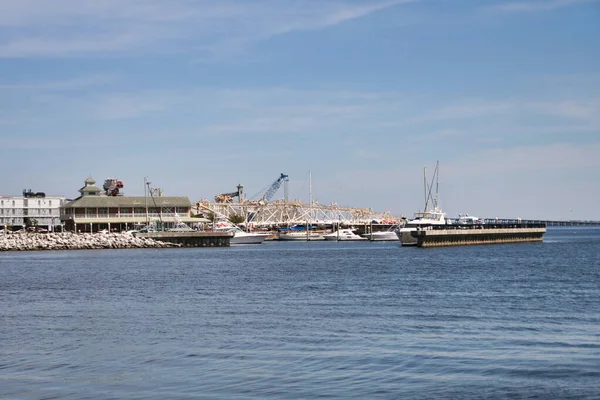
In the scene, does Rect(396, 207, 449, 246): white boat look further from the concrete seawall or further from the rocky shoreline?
the rocky shoreline

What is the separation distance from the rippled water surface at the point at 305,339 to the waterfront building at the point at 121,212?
84.2 meters

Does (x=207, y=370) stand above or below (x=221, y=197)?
below

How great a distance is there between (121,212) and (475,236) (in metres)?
55.4

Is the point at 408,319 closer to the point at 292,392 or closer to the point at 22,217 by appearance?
the point at 292,392

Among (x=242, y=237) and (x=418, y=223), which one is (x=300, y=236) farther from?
(x=418, y=223)

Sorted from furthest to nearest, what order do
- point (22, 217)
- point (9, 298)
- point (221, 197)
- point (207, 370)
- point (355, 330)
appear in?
point (221, 197), point (22, 217), point (9, 298), point (355, 330), point (207, 370)

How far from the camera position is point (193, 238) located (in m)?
115

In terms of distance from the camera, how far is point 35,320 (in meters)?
30.5

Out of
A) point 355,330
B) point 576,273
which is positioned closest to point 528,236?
point 576,273

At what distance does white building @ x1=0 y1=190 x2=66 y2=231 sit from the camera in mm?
159375

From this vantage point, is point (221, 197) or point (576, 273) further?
point (221, 197)

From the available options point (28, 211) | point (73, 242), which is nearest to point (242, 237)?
point (73, 242)

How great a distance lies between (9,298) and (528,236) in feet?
296

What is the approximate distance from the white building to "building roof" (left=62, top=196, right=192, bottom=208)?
28813 millimetres
